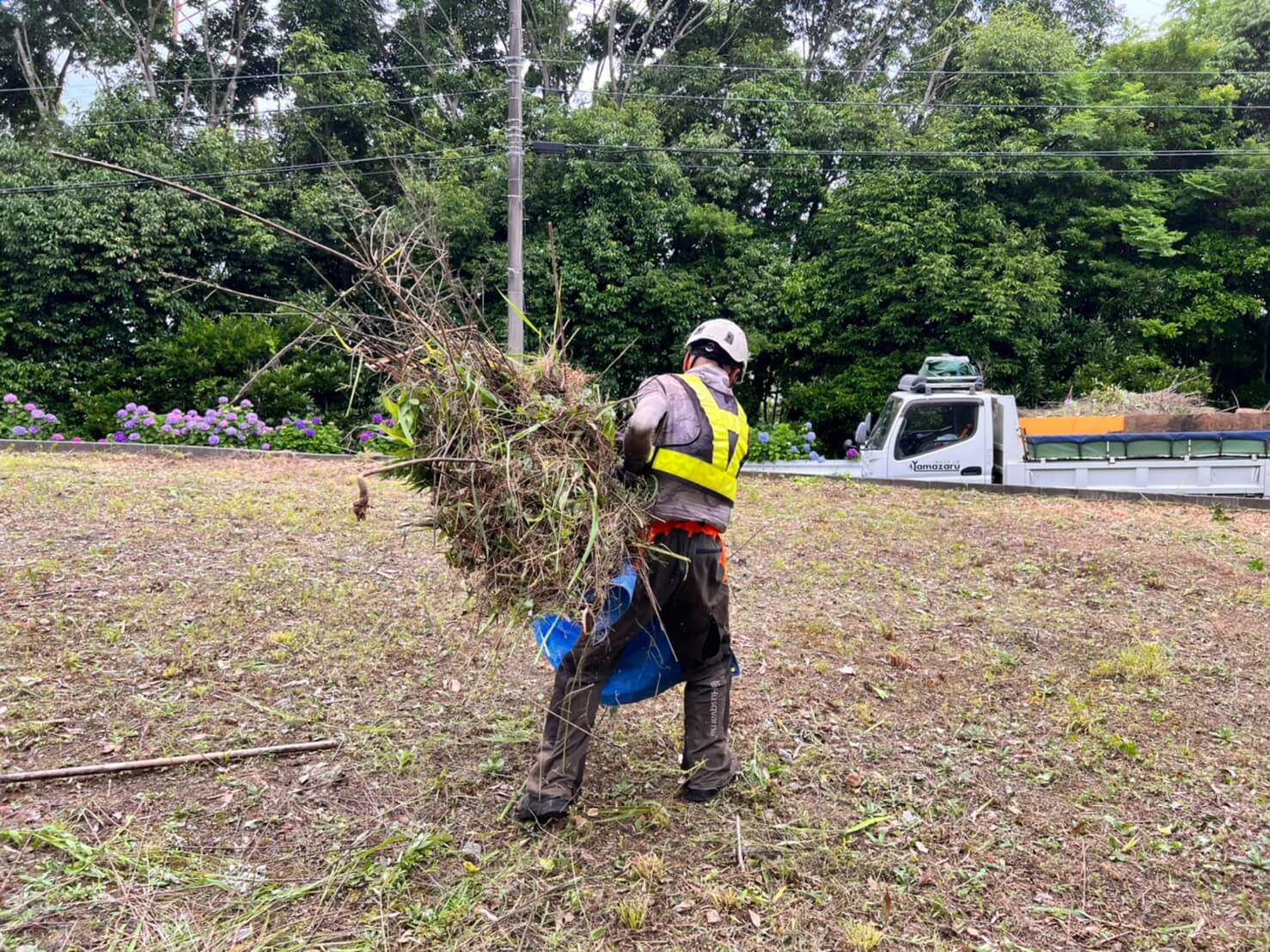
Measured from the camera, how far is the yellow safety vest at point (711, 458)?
127 inches

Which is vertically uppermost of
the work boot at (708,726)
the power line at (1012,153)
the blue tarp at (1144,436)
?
the power line at (1012,153)

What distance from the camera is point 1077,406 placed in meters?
12.8

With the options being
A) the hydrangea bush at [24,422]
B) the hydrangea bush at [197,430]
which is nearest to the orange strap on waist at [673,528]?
the hydrangea bush at [197,430]

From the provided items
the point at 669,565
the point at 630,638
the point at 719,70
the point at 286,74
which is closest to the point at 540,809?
the point at 630,638

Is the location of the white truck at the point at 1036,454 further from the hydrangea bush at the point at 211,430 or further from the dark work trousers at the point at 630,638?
the dark work trousers at the point at 630,638

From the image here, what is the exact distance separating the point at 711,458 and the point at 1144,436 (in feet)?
30.1

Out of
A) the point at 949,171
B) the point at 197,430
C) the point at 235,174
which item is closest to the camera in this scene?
the point at 197,430

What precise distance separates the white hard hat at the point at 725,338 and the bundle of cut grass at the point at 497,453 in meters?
0.58

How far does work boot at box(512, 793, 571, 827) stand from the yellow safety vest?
125 centimetres

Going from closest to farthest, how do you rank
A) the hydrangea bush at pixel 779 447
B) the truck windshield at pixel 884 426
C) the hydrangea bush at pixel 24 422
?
1. the truck windshield at pixel 884 426
2. the hydrangea bush at pixel 24 422
3. the hydrangea bush at pixel 779 447

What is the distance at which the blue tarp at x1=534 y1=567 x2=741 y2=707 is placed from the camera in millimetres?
3170

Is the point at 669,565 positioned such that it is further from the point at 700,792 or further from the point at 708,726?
the point at 700,792

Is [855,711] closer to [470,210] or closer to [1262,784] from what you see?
[1262,784]

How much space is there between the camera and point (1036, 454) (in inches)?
420
